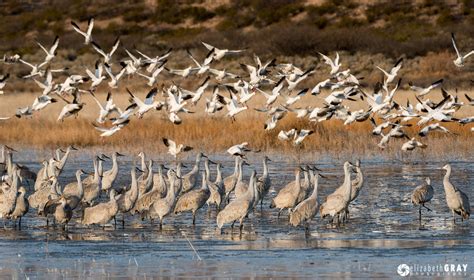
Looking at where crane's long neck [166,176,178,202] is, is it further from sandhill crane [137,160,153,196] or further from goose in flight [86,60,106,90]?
goose in flight [86,60,106,90]

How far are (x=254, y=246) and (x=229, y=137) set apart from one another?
12.6 m

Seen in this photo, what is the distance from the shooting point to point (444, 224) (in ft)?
52.8

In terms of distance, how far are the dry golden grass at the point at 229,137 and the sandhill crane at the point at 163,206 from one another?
892 centimetres

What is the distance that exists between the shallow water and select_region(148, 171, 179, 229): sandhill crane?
20 centimetres

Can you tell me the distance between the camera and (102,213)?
1588 centimetres

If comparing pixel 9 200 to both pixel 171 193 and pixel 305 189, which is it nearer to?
pixel 171 193

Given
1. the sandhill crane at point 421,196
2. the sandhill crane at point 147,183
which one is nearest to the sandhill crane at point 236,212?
the sandhill crane at point 421,196

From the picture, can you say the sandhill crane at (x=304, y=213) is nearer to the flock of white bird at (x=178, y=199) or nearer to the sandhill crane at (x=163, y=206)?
the flock of white bird at (x=178, y=199)

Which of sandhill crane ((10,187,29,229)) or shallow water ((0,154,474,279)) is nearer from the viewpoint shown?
shallow water ((0,154,474,279))

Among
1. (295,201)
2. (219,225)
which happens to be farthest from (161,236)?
(295,201)

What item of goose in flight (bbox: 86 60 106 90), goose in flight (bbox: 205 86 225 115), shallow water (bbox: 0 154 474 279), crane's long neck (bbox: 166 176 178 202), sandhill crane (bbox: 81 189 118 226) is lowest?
shallow water (bbox: 0 154 474 279)

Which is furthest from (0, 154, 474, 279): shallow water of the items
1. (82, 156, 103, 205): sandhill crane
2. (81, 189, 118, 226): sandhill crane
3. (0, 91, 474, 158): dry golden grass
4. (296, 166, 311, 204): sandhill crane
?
(0, 91, 474, 158): dry golden grass

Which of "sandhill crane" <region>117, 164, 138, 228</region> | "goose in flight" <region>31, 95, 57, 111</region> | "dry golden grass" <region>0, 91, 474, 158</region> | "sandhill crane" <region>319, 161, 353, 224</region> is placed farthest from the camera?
"dry golden grass" <region>0, 91, 474, 158</region>

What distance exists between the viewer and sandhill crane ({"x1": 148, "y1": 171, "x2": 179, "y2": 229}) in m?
16.1
